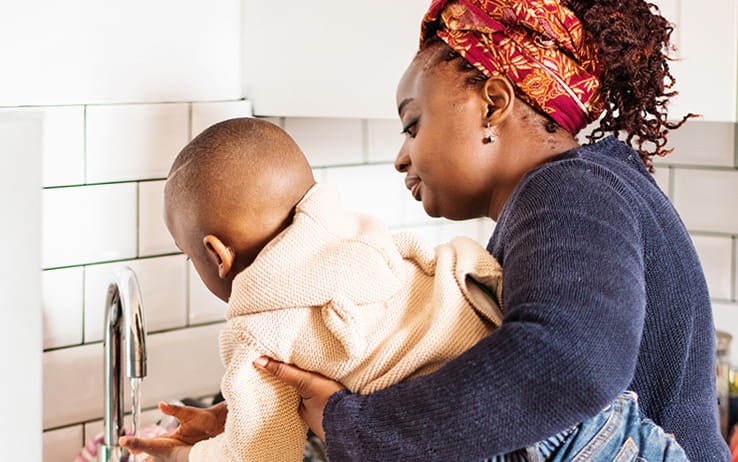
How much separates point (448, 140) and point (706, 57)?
1.36 feet

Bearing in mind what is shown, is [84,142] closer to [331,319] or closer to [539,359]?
[331,319]

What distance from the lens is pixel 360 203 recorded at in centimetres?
168

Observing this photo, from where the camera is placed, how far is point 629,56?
96 centimetres

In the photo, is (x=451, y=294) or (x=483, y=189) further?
(x=483, y=189)

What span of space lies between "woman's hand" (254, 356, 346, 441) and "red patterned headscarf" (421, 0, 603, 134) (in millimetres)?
360

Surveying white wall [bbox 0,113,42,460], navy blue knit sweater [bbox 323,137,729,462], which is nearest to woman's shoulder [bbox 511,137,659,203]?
navy blue knit sweater [bbox 323,137,729,462]

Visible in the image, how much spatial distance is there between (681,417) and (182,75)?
0.87 m

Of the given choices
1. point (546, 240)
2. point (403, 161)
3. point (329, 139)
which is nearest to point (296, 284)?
point (546, 240)

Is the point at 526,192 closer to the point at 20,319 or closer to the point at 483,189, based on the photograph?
the point at 483,189

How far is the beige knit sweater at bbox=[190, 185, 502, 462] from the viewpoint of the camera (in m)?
0.82

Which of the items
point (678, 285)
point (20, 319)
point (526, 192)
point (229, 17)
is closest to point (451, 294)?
point (526, 192)

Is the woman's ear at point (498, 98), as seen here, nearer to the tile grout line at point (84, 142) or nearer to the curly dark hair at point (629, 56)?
the curly dark hair at point (629, 56)

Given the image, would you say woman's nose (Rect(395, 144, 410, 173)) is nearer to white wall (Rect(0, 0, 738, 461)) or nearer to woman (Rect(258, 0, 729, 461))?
woman (Rect(258, 0, 729, 461))

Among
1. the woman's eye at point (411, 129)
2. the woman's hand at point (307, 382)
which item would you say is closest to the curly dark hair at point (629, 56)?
the woman's eye at point (411, 129)
